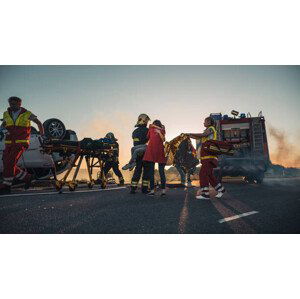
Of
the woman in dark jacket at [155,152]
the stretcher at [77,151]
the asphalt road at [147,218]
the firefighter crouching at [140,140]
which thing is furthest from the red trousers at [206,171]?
the stretcher at [77,151]

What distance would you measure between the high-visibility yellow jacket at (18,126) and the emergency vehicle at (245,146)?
6.25m

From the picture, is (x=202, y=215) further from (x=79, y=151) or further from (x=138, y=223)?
(x=79, y=151)

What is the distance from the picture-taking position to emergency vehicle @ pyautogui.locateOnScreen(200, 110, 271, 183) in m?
9.40

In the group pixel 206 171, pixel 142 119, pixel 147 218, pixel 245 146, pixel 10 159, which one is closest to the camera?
pixel 147 218

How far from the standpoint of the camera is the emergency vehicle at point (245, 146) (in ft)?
30.8

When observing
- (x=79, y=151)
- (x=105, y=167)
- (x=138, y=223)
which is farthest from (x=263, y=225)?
(x=105, y=167)

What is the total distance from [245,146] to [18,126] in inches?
311

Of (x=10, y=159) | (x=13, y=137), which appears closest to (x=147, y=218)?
(x=10, y=159)

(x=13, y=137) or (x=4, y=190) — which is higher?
(x=13, y=137)

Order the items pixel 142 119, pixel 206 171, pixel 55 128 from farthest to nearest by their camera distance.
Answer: pixel 55 128
pixel 142 119
pixel 206 171

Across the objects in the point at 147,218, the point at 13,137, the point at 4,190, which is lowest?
the point at 147,218

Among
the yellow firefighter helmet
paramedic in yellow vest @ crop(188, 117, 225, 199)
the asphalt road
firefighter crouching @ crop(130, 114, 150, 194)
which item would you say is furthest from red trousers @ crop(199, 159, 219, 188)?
the yellow firefighter helmet

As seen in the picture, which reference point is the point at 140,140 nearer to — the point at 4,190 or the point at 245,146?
the point at 4,190

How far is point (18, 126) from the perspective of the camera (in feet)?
18.5
